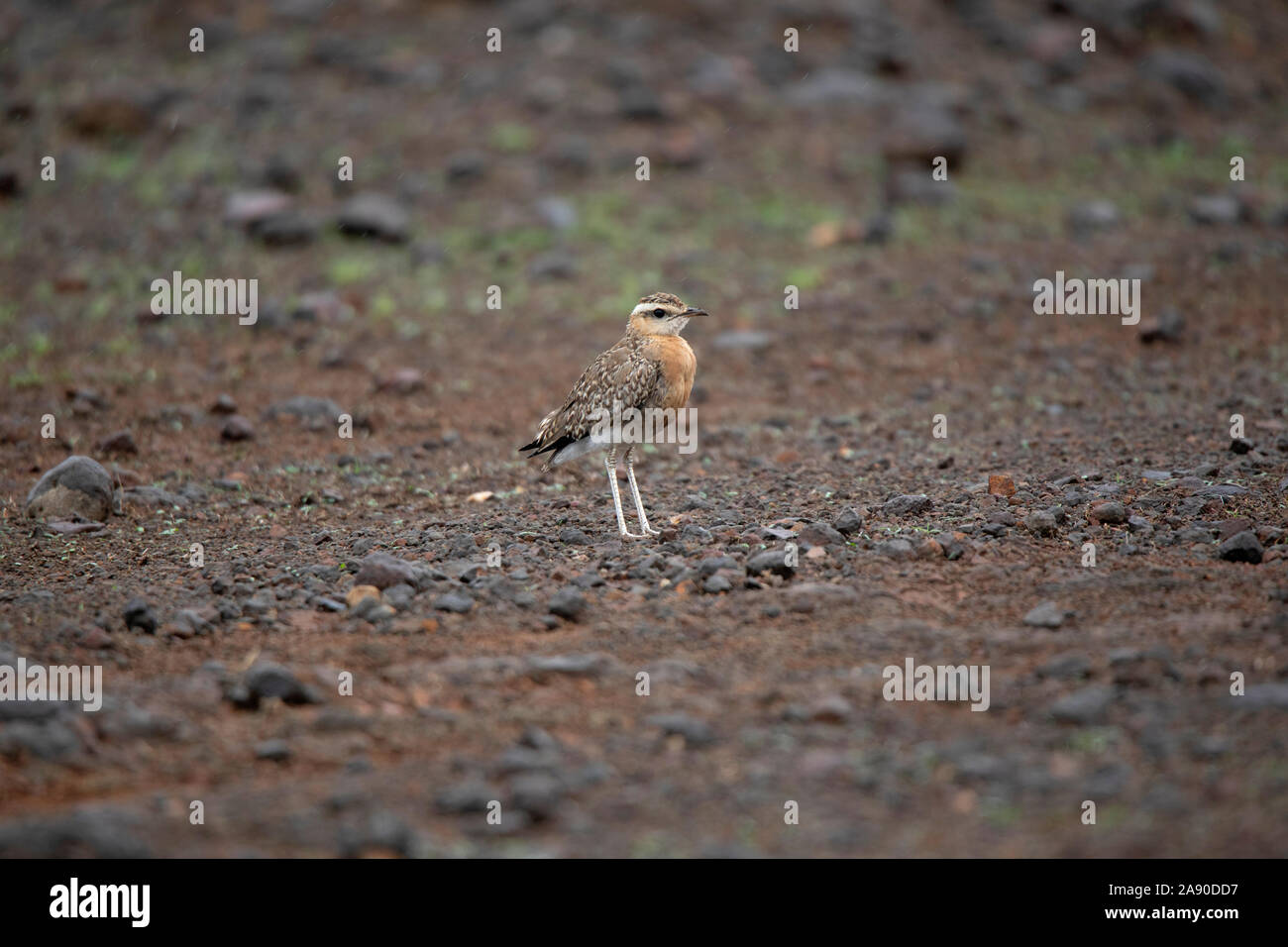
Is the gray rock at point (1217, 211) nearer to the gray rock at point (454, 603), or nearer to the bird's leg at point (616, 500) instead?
the bird's leg at point (616, 500)

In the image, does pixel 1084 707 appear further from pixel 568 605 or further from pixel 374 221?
pixel 374 221

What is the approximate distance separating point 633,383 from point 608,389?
19 centimetres

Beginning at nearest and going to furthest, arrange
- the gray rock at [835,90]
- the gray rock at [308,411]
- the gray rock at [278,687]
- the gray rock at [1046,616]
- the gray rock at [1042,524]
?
the gray rock at [278,687] → the gray rock at [1046,616] → the gray rock at [1042,524] → the gray rock at [308,411] → the gray rock at [835,90]

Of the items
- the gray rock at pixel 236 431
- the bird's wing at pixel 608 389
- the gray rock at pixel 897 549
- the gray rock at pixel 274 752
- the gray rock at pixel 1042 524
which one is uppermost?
the gray rock at pixel 236 431

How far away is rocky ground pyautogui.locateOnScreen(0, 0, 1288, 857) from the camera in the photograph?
5.69 m

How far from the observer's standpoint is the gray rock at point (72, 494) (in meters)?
9.67

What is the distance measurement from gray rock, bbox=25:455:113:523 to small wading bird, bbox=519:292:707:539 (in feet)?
10.9

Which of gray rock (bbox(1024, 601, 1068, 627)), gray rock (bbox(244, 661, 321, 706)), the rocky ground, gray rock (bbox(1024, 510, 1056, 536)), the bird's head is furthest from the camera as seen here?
the bird's head

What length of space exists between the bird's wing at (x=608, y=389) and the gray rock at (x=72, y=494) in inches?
137

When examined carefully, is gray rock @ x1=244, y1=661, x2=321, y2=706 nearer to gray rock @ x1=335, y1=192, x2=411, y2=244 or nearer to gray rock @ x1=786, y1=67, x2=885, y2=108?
gray rock @ x1=335, y1=192, x2=411, y2=244

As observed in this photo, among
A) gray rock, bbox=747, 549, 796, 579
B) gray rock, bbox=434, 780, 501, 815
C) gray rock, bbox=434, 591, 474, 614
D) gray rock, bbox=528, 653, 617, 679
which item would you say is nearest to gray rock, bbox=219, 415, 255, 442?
gray rock, bbox=434, 591, 474, 614

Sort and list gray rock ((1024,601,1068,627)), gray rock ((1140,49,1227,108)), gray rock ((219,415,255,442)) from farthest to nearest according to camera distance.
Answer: gray rock ((1140,49,1227,108)) → gray rock ((219,415,255,442)) → gray rock ((1024,601,1068,627))

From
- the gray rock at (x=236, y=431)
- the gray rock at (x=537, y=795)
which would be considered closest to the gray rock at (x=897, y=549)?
the gray rock at (x=537, y=795)

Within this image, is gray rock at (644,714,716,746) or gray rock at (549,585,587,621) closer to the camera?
gray rock at (644,714,716,746)
